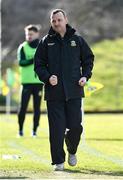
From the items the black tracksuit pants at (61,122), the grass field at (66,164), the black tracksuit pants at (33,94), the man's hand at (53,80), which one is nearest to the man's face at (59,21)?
the man's hand at (53,80)

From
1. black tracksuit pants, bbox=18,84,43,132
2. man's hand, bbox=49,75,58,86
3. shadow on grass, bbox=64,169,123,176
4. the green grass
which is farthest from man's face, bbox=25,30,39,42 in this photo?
the green grass

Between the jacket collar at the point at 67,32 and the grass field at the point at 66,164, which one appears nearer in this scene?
the grass field at the point at 66,164

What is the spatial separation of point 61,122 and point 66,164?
76 centimetres

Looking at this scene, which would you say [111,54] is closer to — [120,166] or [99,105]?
[99,105]

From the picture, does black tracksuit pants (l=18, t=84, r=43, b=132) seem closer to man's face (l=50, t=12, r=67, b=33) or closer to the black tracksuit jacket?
the black tracksuit jacket

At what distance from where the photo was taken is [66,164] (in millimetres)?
10047

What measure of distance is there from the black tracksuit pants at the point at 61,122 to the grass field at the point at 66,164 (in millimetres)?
247

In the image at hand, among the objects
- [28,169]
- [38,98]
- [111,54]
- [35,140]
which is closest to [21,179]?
[28,169]

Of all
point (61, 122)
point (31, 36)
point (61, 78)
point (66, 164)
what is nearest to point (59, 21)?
point (61, 78)

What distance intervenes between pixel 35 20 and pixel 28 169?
139 feet

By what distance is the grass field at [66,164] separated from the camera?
8930 mm

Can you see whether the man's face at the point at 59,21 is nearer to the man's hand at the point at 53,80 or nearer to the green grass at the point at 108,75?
the man's hand at the point at 53,80

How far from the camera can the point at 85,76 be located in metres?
9.66

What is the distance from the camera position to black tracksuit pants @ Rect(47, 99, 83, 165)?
9.52 metres
